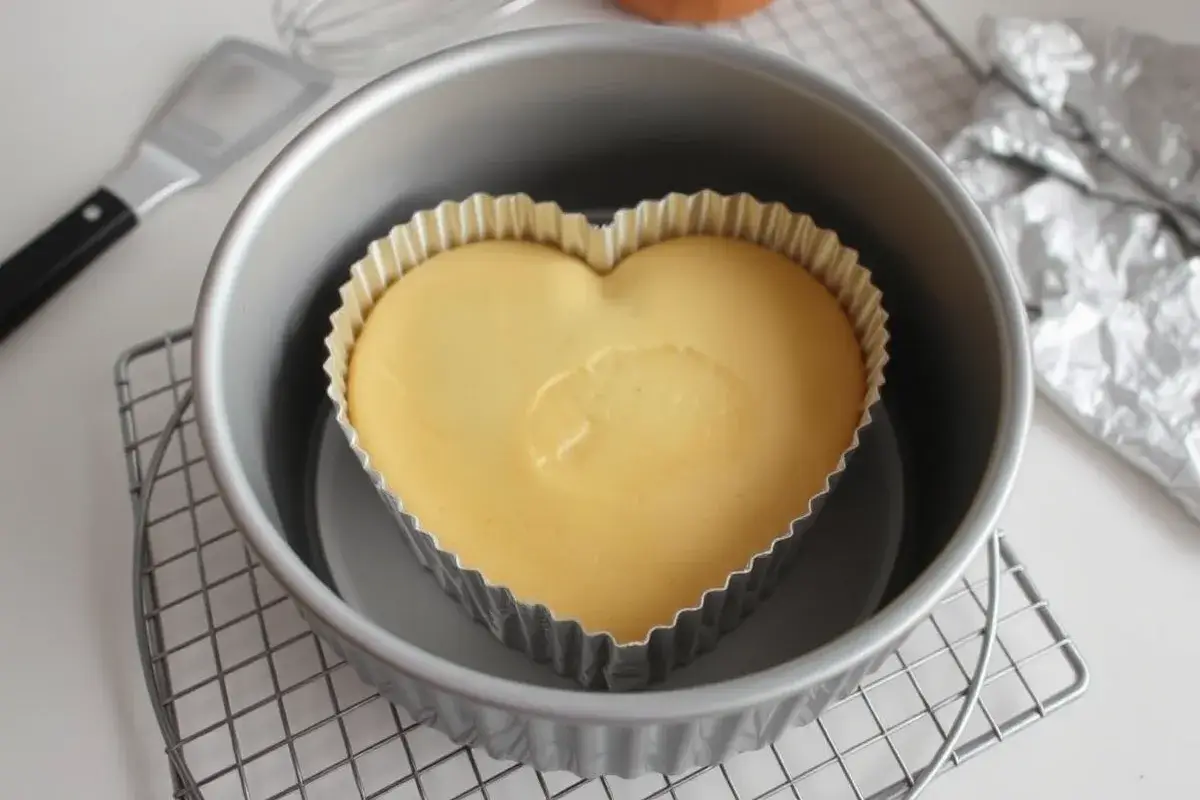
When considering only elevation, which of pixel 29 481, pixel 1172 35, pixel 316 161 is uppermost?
pixel 316 161

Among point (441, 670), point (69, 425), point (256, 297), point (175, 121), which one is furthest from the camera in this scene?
point (175, 121)

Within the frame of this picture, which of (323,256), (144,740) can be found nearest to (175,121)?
(323,256)

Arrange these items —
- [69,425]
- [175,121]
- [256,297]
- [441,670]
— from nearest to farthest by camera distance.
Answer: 1. [441,670]
2. [256,297]
3. [69,425]
4. [175,121]

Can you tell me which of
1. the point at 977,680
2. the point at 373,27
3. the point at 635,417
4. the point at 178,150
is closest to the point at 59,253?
the point at 178,150

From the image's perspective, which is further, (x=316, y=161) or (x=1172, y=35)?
(x=1172, y=35)

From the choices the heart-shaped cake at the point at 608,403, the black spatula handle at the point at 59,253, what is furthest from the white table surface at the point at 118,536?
the heart-shaped cake at the point at 608,403

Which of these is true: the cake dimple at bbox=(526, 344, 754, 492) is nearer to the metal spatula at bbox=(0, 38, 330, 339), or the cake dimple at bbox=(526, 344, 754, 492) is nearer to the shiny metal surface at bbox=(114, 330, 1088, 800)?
the shiny metal surface at bbox=(114, 330, 1088, 800)

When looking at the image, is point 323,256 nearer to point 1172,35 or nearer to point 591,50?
point 591,50

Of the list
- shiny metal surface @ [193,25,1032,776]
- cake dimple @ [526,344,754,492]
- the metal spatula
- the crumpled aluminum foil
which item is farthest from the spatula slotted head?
the crumpled aluminum foil
